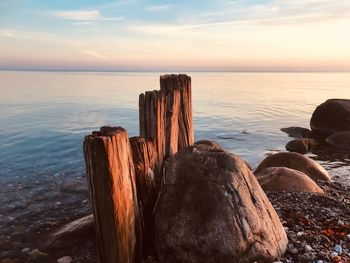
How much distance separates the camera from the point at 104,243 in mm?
4379

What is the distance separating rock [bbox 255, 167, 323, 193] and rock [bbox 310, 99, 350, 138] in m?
15.0

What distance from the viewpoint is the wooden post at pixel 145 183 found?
16.4 feet

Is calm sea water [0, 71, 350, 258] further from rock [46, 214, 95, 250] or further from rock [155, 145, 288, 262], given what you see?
rock [155, 145, 288, 262]

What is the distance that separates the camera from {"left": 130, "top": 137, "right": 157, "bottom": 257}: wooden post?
501cm

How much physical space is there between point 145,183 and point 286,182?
14.2ft

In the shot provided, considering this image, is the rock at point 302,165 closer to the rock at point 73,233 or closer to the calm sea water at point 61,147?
the calm sea water at point 61,147

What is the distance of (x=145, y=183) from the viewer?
5.12 meters

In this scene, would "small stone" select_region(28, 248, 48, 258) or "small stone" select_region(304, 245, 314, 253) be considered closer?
"small stone" select_region(304, 245, 314, 253)

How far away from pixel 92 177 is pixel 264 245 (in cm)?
222

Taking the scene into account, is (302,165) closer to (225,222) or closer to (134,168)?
(225,222)

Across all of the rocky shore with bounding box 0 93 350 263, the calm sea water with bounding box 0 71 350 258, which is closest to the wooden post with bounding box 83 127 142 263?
the rocky shore with bounding box 0 93 350 263

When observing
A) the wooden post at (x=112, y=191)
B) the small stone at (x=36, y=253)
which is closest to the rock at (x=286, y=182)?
the wooden post at (x=112, y=191)

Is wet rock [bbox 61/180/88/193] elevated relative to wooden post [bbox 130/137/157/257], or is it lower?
lower

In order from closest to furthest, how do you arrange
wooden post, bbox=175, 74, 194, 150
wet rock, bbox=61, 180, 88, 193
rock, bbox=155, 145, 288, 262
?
rock, bbox=155, 145, 288, 262 → wooden post, bbox=175, 74, 194, 150 → wet rock, bbox=61, 180, 88, 193
